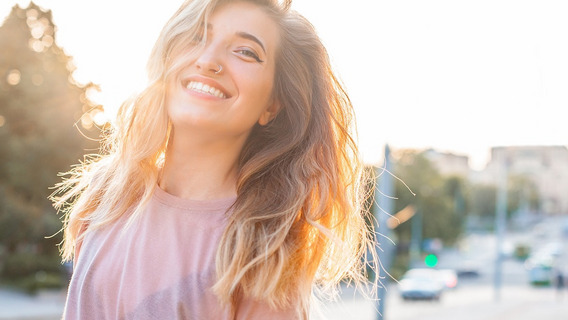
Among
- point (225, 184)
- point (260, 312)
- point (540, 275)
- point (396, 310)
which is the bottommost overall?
point (396, 310)

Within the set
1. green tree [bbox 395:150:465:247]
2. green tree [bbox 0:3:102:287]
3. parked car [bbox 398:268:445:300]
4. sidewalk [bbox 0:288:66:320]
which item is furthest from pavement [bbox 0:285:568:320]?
green tree [bbox 395:150:465:247]

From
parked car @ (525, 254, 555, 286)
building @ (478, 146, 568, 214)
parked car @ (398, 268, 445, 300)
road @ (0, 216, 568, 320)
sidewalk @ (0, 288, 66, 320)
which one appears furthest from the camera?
building @ (478, 146, 568, 214)

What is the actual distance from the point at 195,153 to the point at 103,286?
47 cm

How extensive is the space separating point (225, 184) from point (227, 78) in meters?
0.32

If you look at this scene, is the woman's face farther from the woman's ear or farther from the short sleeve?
the short sleeve

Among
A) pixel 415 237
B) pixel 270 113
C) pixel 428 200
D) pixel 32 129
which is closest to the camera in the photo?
pixel 270 113

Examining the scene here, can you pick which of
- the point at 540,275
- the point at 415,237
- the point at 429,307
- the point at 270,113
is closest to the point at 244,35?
the point at 270,113

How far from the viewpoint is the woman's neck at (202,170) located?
89.5 inches

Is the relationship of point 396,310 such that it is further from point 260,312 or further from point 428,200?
point 428,200

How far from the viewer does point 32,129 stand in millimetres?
29094

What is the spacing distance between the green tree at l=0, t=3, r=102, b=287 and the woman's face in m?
25.7

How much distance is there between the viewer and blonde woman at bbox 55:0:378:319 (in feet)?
6.72

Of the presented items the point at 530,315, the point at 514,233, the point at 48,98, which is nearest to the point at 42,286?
the point at 48,98

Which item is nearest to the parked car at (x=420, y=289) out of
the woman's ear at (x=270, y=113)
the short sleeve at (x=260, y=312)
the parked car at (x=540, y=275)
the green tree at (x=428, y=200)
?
the parked car at (x=540, y=275)
